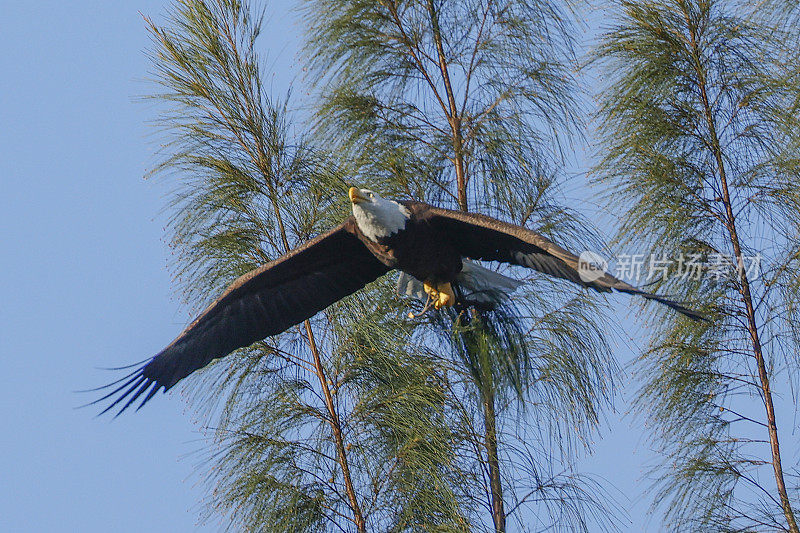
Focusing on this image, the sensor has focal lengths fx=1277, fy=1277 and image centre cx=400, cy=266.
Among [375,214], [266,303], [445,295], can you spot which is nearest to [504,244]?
[445,295]

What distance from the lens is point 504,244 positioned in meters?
5.66

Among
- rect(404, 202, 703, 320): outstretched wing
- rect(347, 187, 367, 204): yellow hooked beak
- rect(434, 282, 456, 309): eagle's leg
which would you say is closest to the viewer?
rect(404, 202, 703, 320): outstretched wing

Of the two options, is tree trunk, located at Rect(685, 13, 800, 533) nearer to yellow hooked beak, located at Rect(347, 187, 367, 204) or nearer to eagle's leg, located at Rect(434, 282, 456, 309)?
eagle's leg, located at Rect(434, 282, 456, 309)

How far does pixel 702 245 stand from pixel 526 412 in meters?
1.22

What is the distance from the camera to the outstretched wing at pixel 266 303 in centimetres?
579

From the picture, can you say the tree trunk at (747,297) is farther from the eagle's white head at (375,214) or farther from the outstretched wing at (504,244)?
the eagle's white head at (375,214)

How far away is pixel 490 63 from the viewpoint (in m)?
6.52

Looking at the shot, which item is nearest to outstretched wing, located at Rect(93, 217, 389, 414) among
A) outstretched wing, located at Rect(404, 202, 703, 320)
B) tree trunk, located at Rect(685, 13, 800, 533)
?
outstretched wing, located at Rect(404, 202, 703, 320)

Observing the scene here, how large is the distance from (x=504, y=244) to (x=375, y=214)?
61 centimetres

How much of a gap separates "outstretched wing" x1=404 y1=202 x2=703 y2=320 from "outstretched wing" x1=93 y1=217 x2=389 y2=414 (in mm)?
418

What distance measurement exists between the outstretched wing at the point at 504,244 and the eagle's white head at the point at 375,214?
0.12 metres

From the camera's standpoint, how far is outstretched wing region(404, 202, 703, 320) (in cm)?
502

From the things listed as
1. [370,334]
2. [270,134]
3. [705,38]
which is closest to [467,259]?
[370,334]

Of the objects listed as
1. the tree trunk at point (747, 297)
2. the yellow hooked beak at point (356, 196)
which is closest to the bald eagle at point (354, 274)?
the yellow hooked beak at point (356, 196)
